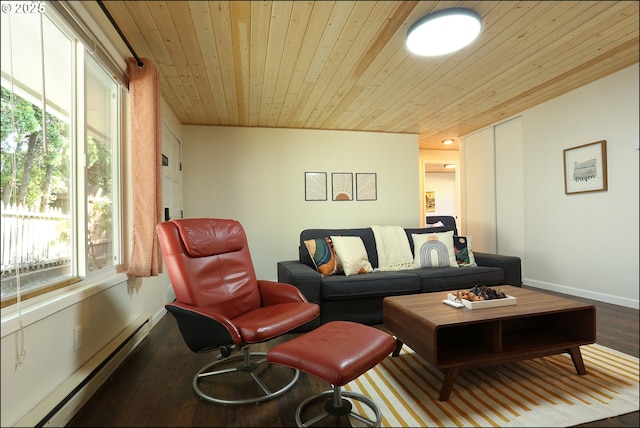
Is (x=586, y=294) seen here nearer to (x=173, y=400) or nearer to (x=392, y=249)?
(x=392, y=249)

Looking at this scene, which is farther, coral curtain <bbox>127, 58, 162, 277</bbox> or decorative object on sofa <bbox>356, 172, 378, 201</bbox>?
decorative object on sofa <bbox>356, 172, 378, 201</bbox>

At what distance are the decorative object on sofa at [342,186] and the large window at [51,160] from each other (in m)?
2.77

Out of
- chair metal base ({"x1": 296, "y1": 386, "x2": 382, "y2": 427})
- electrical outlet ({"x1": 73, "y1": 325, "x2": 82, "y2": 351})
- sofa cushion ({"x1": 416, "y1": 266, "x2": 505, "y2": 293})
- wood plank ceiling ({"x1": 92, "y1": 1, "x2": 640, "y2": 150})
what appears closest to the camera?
chair metal base ({"x1": 296, "y1": 386, "x2": 382, "y2": 427})

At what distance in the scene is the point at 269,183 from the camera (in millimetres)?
4168

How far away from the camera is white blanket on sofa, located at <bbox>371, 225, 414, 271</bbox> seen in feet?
10.1

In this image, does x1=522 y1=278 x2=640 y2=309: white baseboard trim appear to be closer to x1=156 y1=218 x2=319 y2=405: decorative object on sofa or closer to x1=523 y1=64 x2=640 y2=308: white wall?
x1=523 y1=64 x2=640 y2=308: white wall

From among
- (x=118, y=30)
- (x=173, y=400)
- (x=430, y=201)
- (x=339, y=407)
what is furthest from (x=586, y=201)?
(x=430, y=201)

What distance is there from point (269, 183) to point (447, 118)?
2.48 metres

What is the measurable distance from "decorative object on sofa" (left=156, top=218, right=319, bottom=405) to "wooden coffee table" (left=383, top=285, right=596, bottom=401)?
567 millimetres

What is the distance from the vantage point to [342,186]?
14.4ft

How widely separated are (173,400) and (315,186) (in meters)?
3.12

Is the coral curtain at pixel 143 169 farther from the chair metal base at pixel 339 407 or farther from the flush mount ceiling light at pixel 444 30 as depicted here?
the flush mount ceiling light at pixel 444 30

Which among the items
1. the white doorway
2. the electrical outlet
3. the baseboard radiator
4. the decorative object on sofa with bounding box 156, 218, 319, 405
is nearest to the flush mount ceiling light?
the decorative object on sofa with bounding box 156, 218, 319, 405

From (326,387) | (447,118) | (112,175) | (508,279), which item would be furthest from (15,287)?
(447,118)
